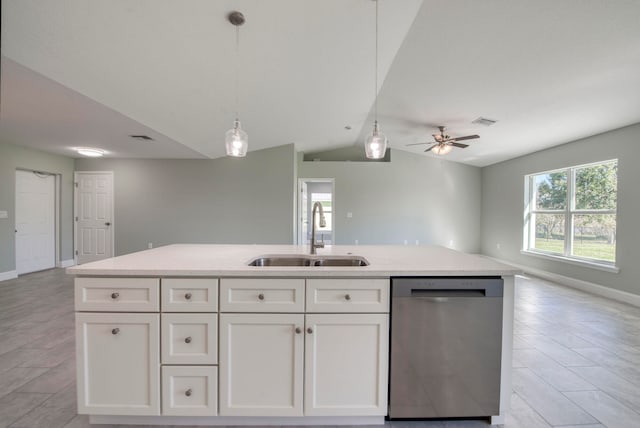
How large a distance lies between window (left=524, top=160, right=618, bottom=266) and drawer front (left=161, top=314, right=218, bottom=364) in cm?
517

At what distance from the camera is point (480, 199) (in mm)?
6699

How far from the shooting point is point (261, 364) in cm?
144

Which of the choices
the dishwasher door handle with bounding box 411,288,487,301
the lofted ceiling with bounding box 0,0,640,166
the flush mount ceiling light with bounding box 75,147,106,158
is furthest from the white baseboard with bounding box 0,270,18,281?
the dishwasher door handle with bounding box 411,288,487,301

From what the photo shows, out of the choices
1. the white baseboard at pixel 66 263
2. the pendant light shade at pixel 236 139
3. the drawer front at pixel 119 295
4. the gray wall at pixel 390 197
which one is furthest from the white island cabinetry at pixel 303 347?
the white baseboard at pixel 66 263

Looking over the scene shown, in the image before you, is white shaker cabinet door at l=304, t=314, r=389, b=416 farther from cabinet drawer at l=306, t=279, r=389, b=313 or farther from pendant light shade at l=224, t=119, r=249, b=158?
→ pendant light shade at l=224, t=119, r=249, b=158

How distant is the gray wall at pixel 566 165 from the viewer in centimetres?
340

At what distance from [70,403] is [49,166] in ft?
16.9

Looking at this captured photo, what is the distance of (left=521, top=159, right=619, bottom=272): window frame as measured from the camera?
150 inches

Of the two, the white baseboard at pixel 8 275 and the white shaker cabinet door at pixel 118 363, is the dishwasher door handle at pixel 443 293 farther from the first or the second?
the white baseboard at pixel 8 275

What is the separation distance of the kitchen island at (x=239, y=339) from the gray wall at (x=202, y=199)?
157 inches

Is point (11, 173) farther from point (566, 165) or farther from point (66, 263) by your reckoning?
point (566, 165)

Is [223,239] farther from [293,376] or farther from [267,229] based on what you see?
[293,376]

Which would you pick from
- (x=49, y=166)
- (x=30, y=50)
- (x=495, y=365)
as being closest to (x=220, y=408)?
(x=495, y=365)

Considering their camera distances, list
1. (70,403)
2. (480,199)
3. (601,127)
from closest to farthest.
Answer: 1. (70,403)
2. (601,127)
3. (480,199)
